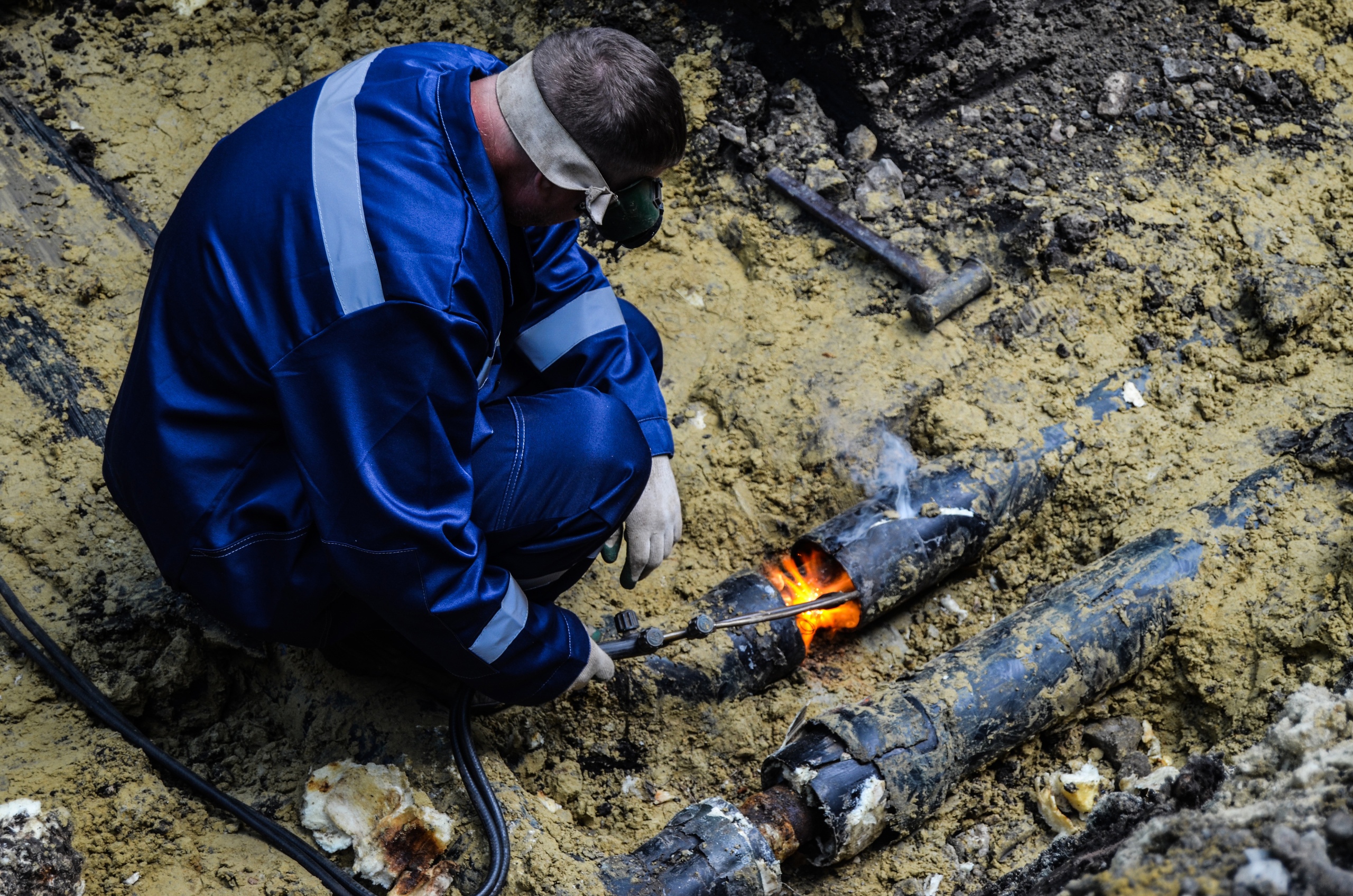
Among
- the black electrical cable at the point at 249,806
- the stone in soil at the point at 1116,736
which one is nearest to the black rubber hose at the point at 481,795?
the black electrical cable at the point at 249,806

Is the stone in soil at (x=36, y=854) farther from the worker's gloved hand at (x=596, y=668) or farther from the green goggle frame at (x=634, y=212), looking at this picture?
the green goggle frame at (x=634, y=212)

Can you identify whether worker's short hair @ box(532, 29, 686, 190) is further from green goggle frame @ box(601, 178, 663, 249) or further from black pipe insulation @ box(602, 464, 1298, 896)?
black pipe insulation @ box(602, 464, 1298, 896)

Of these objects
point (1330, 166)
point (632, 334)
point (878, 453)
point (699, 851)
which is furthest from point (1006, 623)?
point (1330, 166)

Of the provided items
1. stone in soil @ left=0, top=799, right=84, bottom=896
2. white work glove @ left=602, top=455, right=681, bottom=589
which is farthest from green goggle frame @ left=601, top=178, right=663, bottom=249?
stone in soil @ left=0, top=799, right=84, bottom=896

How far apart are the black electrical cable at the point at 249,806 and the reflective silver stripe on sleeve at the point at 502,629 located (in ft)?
1.33

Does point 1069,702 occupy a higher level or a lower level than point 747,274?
lower

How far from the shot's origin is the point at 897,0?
11.3ft

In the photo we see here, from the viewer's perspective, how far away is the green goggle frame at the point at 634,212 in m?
1.85

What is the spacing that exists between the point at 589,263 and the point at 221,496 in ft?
3.37

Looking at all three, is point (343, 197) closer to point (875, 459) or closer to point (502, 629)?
point (502, 629)

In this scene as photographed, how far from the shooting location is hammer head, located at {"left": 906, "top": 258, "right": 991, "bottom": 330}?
299 cm

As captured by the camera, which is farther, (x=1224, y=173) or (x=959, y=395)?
(x=1224, y=173)

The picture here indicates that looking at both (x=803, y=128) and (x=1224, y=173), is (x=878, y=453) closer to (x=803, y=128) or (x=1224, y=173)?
(x=803, y=128)

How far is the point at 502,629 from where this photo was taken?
6.03 feet
